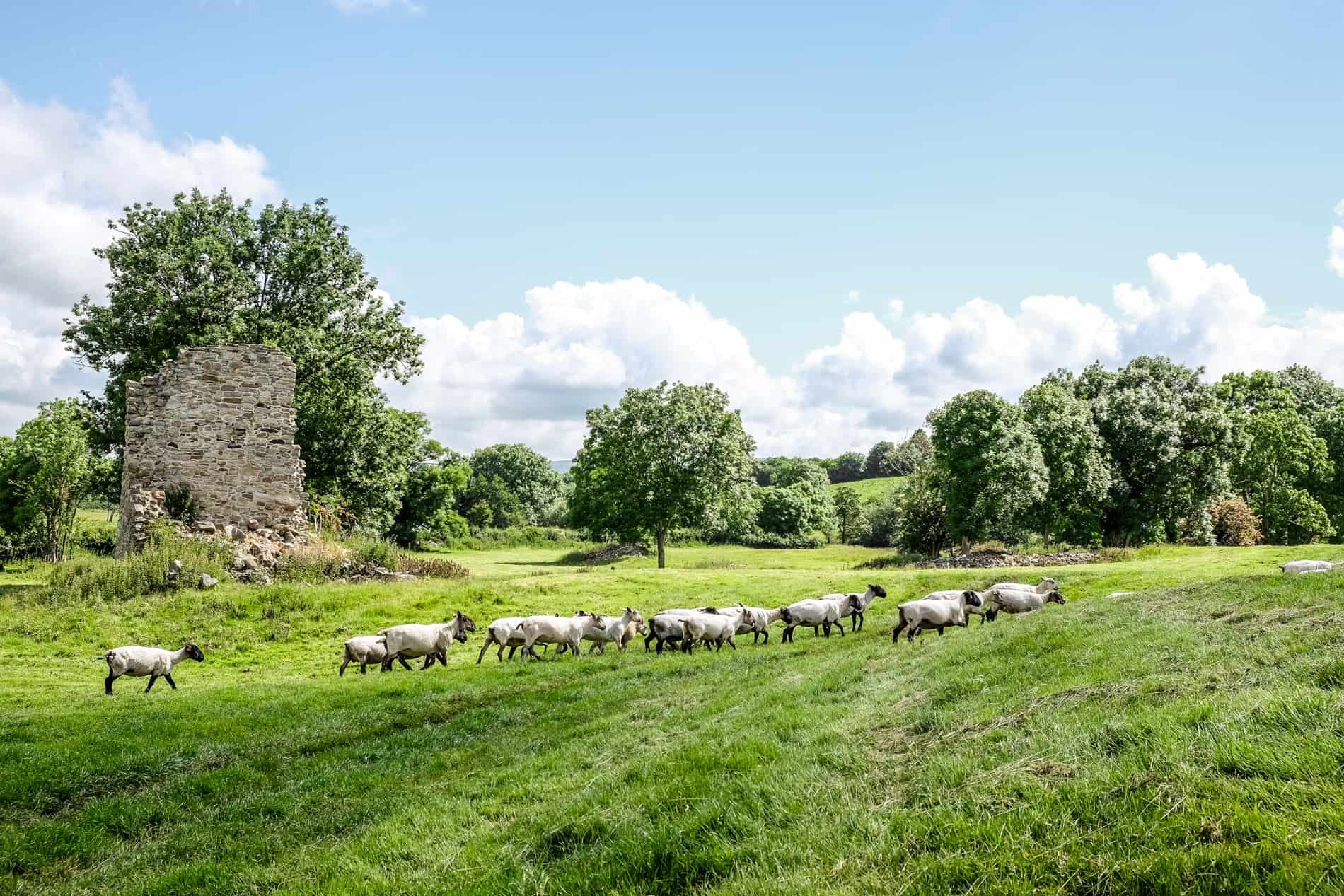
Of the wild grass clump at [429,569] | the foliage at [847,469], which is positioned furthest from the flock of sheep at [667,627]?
the foliage at [847,469]

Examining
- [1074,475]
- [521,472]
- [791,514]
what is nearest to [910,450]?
[791,514]

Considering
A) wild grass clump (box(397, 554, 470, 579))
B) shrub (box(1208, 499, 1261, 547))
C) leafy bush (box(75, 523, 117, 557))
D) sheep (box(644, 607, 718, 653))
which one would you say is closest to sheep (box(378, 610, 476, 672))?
sheep (box(644, 607, 718, 653))

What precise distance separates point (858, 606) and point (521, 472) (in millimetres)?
95305

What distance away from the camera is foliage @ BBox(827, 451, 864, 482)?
151 metres

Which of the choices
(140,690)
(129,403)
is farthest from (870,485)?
(140,690)

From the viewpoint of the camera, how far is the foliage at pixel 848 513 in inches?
3393

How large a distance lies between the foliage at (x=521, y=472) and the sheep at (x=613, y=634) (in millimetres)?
89411

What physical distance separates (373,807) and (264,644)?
1447 centimetres

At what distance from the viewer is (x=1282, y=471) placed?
5497 centimetres

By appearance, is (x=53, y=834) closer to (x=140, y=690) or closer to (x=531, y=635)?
(x=140, y=690)

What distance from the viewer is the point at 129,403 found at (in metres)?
28.6

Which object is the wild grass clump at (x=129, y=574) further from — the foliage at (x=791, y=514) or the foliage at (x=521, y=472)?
the foliage at (x=521, y=472)

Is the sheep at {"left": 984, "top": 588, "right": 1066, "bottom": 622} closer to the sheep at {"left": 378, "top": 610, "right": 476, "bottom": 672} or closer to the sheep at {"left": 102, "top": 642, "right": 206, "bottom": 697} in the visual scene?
the sheep at {"left": 378, "top": 610, "right": 476, "bottom": 672}

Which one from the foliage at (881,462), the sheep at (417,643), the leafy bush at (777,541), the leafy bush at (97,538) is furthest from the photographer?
the foliage at (881,462)
